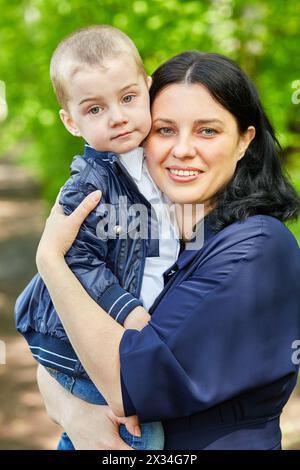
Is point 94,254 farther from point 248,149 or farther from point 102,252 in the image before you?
point 248,149

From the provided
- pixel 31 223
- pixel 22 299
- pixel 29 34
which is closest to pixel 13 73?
pixel 29 34

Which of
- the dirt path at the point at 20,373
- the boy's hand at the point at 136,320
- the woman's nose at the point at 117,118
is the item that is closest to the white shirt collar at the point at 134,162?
the woman's nose at the point at 117,118

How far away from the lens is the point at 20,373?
6410mm

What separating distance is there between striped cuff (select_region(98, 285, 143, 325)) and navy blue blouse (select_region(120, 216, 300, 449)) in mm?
78

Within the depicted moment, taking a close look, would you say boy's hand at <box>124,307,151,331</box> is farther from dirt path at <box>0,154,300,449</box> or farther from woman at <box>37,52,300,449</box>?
dirt path at <box>0,154,300,449</box>

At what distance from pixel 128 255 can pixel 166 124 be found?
16.3 inches

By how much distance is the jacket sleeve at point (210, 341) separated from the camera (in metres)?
1.84

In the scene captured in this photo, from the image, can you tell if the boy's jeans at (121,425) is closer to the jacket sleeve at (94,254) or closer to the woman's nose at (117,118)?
the jacket sleeve at (94,254)

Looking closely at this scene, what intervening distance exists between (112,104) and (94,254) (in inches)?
18.6

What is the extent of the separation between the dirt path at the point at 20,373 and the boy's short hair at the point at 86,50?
10.5ft

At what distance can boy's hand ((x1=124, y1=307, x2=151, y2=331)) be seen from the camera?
1.95 metres

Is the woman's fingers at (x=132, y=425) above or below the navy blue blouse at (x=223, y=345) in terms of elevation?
below

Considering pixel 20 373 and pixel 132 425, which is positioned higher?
pixel 132 425

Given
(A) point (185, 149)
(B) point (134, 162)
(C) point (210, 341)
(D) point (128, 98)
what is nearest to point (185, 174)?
(A) point (185, 149)
